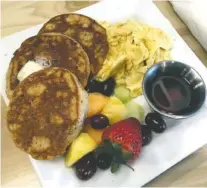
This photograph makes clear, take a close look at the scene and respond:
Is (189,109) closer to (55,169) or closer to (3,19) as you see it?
(55,169)

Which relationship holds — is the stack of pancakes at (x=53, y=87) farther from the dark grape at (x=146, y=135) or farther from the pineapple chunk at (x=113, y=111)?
the dark grape at (x=146, y=135)

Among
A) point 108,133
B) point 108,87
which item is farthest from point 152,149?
point 108,87

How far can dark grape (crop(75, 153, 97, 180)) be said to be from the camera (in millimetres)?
1146

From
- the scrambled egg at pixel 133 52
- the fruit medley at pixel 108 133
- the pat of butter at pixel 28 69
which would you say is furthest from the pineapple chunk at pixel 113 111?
the pat of butter at pixel 28 69

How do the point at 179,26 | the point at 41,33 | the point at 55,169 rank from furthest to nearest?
the point at 179,26
the point at 41,33
the point at 55,169

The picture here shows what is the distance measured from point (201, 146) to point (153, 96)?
0.22m

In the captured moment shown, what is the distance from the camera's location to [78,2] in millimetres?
1700

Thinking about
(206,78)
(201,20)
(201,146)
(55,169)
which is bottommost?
(55,169)

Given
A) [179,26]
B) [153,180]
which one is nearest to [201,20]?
[179,26]

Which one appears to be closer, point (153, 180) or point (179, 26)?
point (153, 180)

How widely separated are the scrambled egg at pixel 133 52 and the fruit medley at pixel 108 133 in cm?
8

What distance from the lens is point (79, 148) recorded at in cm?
116

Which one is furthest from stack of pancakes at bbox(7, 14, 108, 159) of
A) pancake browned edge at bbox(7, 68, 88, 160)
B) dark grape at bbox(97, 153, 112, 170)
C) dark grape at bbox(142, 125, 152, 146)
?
dark grape at bbox(142, 125, 152, 146)

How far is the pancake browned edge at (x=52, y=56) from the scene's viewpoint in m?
1.29
